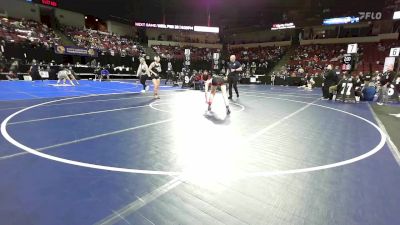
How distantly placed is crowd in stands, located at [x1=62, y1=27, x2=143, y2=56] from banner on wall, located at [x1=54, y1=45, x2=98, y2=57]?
2.41 meters

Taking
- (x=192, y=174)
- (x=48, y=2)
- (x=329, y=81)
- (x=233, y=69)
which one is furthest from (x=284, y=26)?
(x=192, y=174)

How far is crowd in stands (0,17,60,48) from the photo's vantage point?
2276 centimetres

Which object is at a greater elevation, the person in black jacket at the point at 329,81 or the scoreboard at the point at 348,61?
the scoreboard at the point at 348,61

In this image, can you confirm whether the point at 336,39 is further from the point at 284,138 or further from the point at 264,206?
the point at 264,206

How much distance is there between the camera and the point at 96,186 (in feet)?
8.91

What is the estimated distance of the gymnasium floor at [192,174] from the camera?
2.29 m

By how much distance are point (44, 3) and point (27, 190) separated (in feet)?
106

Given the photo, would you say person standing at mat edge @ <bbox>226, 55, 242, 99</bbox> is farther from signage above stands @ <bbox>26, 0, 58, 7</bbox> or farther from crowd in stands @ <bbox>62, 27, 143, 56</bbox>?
signage above stands @ <bbox>26, 0, 58, 7</bbox>

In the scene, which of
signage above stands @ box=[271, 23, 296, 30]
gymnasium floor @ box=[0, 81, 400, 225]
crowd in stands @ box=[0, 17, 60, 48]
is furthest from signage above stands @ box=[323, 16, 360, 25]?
crowd in stands @ box=[0, 17, 60, 48]

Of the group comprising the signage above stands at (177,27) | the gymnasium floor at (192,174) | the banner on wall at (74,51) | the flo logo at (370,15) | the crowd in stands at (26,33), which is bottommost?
the gymnasium floor at (192,174)

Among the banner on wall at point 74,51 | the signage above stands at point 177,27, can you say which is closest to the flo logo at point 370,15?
the signage above stands at point 177,27

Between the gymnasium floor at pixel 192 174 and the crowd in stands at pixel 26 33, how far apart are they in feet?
72.9

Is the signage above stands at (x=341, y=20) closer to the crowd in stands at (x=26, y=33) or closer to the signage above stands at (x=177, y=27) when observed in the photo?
the signage above stands at (x=177, y=27)

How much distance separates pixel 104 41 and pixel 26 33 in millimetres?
9719
